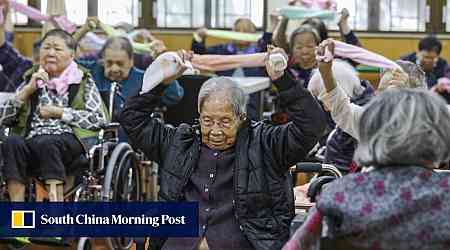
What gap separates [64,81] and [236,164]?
1894mm

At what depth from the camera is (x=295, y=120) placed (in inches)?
128

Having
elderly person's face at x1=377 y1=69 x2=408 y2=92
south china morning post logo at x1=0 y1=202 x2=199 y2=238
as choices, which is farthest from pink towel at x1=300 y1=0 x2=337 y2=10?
elderly person's face at x1=377 y1=69 x2=408 y2=92

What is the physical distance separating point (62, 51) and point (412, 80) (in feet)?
6.39

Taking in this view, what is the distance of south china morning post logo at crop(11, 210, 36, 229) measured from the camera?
14.9 feet

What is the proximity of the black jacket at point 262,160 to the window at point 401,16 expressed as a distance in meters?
6.58

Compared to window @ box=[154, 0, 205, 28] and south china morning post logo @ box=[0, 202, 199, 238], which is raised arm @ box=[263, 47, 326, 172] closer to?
south china morning post logo @ box=[0, 202, 199, 238]

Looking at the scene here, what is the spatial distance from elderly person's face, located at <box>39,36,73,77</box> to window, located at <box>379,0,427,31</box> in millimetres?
5260

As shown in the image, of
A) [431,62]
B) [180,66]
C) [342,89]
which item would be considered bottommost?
[431,62]

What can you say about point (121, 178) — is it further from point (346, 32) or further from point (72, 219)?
point (346, 32)

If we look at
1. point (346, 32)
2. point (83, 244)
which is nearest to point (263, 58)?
point (83, 244)

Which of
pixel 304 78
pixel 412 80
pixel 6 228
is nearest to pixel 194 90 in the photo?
pixel 304 78

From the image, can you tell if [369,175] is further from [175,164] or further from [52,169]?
[52,169]

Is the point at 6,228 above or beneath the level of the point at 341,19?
beneath

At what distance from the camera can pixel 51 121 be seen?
496 cm
